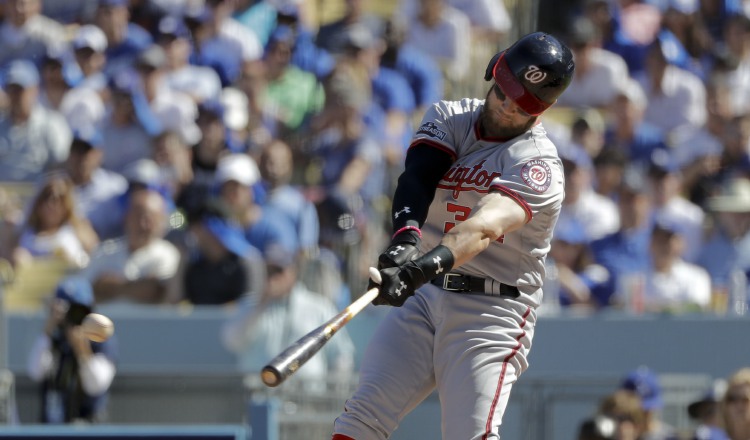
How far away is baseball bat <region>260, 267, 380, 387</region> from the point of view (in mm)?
3799

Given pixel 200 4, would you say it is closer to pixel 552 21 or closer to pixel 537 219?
pixel 552 21

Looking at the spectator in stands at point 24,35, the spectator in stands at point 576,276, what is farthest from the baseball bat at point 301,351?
the spectator in stands at point 24,35

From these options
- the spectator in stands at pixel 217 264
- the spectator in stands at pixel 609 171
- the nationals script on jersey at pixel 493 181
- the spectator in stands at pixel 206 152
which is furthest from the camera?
the spectator in stands at pixel 609 171

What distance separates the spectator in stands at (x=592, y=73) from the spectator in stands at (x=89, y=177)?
3982mm

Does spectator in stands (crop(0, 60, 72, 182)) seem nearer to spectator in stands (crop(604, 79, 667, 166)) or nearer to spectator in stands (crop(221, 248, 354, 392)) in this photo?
spectator in stands (crop(221, 248, 354, 392))

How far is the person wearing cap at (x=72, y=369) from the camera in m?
7.98

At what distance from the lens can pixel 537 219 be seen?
4895 mm

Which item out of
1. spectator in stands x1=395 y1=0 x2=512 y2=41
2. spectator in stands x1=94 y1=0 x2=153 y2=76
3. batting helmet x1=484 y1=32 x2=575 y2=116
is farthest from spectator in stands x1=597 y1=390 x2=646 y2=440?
spectator in stands x1=94 y1=0 x2=153 y2=76

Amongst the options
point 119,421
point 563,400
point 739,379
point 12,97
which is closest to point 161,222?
point 119,421

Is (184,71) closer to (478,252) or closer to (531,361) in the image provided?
(531,361)

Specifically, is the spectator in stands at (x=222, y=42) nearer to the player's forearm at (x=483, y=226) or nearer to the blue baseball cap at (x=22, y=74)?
the blue baseball cap at (x=22, y=74)

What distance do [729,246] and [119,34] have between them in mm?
6036

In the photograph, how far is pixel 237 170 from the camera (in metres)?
9.72

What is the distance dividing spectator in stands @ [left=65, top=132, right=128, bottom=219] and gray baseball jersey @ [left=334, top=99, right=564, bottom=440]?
18.4ft
